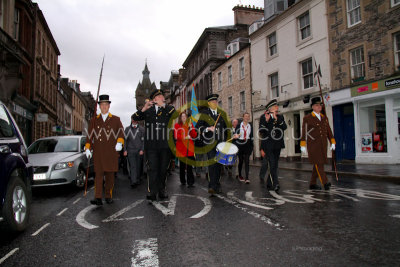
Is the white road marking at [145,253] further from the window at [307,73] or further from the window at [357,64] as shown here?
the window at [307,73]

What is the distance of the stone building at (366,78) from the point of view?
14.1 metres

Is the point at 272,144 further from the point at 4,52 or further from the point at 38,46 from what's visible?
the point at 38,46

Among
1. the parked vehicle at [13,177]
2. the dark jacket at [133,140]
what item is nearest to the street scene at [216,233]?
the parked vehicle at [13,177]

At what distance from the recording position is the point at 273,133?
24.8 ft

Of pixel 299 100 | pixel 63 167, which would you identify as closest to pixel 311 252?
pixel 63 167

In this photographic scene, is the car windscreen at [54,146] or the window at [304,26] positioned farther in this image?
the window at [304,26]

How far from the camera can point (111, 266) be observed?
277 cm

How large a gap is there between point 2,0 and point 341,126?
1995 centimetres

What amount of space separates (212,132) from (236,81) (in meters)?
22.5

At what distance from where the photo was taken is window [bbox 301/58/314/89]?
19406 millimetres

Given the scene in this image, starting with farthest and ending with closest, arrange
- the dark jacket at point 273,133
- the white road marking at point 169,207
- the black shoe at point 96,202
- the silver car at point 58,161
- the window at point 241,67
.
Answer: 1. the window at point 241,67
2. the dark jacket at point 273,133
3. the silver car at point 58,161
4. the black shoe at point 96,202
5. the white road marking at point 169,207

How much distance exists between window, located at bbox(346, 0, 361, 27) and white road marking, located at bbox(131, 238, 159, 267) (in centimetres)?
1653

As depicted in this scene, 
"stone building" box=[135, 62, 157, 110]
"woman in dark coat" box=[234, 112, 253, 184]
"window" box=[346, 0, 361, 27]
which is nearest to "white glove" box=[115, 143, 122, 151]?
"woman in dark coat" box=[234, 112, 253, 184]

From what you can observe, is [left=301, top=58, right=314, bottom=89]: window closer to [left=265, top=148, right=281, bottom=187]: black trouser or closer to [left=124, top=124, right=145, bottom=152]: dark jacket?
[left=265, top=148, right=281, bottom=187]: black trouser
